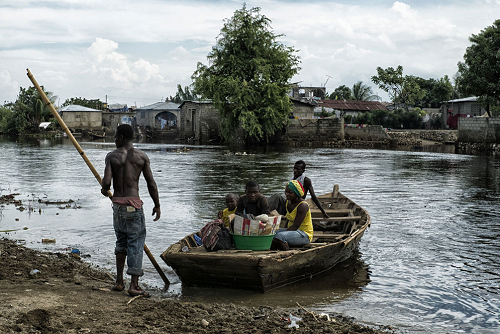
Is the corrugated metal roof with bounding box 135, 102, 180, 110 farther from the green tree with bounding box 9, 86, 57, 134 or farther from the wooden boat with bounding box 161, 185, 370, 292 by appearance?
the wooden boat with bounding box 161, 185, 370, 292

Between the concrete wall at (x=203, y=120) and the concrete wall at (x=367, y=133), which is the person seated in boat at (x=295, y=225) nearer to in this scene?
the concrete wall at (x=367, y=133)

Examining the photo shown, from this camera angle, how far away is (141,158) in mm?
5516

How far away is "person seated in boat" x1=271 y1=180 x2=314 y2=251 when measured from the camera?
6.77 meters

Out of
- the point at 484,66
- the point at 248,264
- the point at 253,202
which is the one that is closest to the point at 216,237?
the point at 248,264

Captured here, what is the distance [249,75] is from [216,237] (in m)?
37.1

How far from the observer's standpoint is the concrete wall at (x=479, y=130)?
37.2m

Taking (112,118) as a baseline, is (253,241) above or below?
below

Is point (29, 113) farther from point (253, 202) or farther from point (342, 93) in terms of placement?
point (253, 202)

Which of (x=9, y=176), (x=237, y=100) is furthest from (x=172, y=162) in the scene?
(x=237, y=100)

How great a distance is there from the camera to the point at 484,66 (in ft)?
112

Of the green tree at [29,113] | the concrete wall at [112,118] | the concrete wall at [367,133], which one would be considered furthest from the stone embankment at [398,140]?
the green tree at [29,113]

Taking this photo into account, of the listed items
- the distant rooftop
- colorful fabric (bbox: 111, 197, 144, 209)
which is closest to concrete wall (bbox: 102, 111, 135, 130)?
the distant rooftop

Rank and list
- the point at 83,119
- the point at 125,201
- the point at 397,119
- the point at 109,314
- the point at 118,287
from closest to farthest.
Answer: the point at 109,314, the point at 125,201, the point at 118,287, the point at 397,119, the point at 83,119

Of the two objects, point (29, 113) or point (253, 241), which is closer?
point (253, 241)
